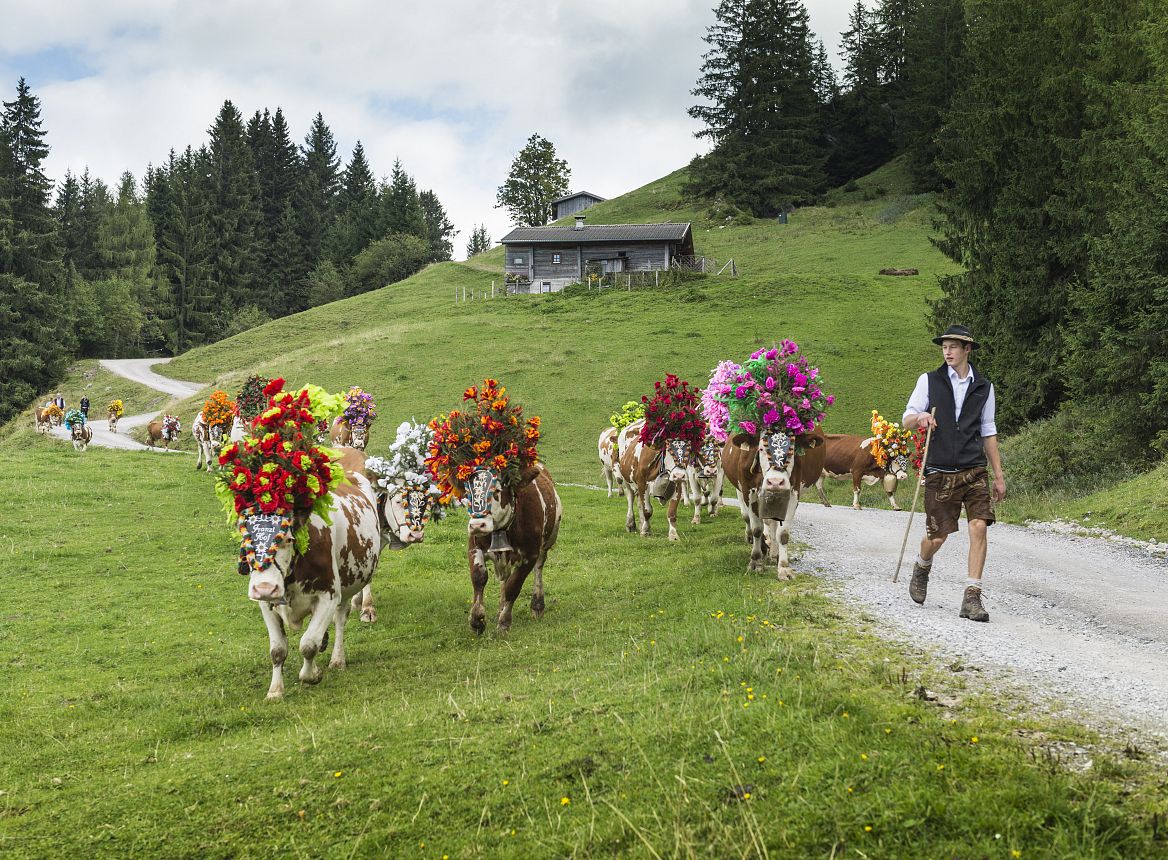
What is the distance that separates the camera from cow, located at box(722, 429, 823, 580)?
11.2 meters

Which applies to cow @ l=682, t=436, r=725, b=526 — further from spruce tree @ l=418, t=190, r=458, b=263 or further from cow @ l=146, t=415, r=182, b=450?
spruce tree @ l=418, t=190, r=458, b=263

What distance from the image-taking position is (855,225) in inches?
2837

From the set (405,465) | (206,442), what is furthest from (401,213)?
(405,465)

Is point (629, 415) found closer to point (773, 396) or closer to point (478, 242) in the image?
point (773, 396)

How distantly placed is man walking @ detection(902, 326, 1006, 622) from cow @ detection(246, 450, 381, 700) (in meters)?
5.96

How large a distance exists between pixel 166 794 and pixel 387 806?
158 cm

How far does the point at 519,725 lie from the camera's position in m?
5.99

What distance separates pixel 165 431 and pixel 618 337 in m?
22.5

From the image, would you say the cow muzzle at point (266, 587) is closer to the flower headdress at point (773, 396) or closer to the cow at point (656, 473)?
the flower headdress at point (773, 396)

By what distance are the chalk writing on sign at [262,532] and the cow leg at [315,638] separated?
35.3 inches

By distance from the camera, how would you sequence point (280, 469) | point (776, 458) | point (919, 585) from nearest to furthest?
point (280, 469) → point (919, 585) → point (776, 458)

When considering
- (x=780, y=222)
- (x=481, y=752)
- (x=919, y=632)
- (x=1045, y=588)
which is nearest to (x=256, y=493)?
(x=481, y=752)

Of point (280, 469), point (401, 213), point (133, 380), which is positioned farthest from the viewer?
point (401, 213)

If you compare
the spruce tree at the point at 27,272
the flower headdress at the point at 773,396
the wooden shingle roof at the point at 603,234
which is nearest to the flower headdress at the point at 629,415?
the flower headdress at the point at 773,396
